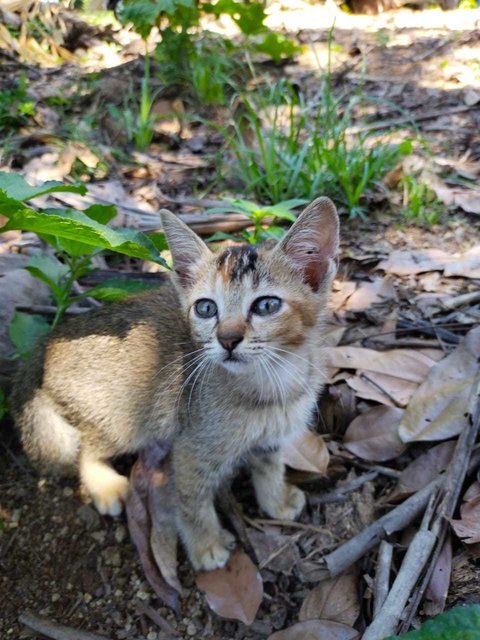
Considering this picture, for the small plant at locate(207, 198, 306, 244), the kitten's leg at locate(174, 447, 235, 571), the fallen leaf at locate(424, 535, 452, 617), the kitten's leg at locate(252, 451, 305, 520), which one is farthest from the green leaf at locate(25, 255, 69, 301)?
the fallen leaf at locate(424, 535, 452, 617)

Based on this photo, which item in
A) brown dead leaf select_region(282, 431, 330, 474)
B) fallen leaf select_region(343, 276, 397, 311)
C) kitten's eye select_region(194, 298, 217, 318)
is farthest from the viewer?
fallen leaf select_region(343, 276, 397, 311)

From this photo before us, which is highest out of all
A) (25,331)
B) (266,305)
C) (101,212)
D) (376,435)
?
(101,212)

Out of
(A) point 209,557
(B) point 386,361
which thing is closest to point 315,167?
(B) point 386,361

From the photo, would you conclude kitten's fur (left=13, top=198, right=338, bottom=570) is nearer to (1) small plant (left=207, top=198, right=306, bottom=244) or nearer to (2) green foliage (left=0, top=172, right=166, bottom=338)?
(2) green foliage (left=0, top=172, right=166, bottom=338)

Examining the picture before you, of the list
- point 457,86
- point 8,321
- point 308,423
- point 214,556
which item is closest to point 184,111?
point 457,86

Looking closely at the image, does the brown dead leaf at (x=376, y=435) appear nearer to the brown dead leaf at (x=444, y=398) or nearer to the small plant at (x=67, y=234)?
the brown dead leaf at (x=444, y=398)

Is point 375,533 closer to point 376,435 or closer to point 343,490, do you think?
point 343,490
